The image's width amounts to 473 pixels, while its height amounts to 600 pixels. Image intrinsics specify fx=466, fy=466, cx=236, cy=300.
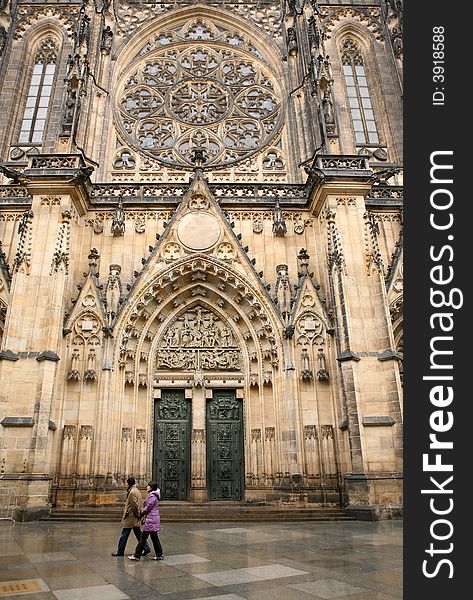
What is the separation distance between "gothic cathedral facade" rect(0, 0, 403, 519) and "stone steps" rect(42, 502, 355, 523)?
1.40ft

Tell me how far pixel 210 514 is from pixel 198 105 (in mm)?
15561

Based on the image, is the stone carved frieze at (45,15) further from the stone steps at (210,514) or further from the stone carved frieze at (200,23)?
the stone steps at (210,514)

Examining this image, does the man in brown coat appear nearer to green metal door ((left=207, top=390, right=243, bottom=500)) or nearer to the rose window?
green metal door ((left=207, top=390, right=243, bottom=500))

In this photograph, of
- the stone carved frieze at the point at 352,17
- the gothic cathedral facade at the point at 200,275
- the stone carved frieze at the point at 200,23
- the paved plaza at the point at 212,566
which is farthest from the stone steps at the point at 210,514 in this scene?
the stone carved frieze at the point at 352,17

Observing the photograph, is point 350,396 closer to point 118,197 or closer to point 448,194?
point 448,194

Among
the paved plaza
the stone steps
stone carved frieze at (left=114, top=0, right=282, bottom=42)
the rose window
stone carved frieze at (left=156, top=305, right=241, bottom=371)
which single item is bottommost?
the paved plaza

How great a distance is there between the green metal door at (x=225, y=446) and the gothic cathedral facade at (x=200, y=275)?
45 millimetres

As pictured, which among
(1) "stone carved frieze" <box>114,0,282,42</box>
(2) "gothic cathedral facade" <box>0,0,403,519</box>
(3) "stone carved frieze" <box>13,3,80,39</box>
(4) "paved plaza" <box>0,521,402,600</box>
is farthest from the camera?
(1) "stone carved frieze" <box>114,0,282,42</box>

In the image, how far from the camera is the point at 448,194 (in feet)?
17.1

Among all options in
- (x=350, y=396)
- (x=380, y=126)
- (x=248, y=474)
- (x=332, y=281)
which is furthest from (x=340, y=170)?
(x=248, y=474)

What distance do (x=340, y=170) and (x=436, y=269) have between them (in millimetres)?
10508

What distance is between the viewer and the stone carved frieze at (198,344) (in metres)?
14.9

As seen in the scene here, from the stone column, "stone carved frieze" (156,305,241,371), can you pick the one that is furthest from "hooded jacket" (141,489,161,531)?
"stone carved frieze" (156,305,241,371)

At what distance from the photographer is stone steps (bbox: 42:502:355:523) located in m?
11.0
